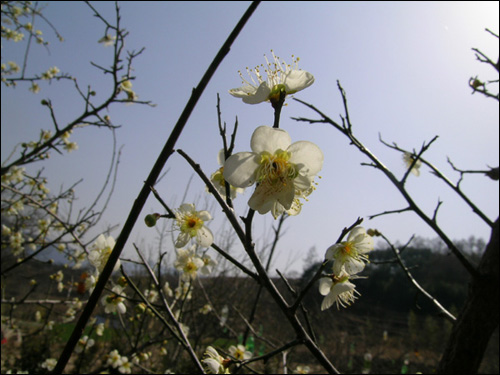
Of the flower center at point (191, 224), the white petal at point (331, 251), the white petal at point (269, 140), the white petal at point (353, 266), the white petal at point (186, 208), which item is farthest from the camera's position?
the white petal at point (186, 208)

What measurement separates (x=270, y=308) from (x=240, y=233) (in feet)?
40.6

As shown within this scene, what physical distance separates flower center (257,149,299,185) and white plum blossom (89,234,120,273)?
0.85 metres

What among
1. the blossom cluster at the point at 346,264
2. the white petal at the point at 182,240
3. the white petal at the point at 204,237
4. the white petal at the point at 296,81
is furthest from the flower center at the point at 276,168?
the white petal at the point at 182,240

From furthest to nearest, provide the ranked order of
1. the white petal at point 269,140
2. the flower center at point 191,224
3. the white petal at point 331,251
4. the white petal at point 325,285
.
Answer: the flower center at point 191,224 < the white petal at point 325,285 < the white petal at point 331,251 < the white petal at point 269,140

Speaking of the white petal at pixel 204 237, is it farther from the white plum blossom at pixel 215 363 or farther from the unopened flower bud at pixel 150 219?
the white plum blossom at pixel 215 363

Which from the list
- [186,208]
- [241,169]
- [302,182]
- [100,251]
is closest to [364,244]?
[302,182]

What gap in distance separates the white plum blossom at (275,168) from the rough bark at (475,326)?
86 cm

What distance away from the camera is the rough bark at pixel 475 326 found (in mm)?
1133

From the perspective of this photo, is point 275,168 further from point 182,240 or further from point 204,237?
point 182,240

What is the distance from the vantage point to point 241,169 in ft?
2.60

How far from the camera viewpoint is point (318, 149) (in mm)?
778

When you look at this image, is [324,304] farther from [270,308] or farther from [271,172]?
[270,308]

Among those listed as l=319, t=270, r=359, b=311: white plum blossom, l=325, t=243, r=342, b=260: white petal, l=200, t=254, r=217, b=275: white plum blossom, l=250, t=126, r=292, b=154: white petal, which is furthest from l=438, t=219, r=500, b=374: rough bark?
l=200, t=254, r=217, b=275: white plum blossom

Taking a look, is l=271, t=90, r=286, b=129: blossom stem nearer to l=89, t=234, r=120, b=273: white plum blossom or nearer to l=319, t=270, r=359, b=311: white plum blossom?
l=319, t=270, r=359, b=311: white plum blossom
